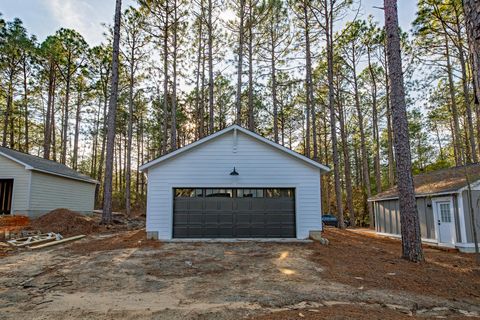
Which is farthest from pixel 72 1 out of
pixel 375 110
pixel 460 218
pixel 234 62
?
pixel 375 110

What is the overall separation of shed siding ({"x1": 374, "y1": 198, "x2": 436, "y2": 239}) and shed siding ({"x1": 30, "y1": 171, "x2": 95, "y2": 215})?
56.7 feet

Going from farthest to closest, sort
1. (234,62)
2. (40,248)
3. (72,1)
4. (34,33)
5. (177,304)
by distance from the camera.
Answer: (34,33)
(234,62)
(72,1)
(40,248)
(177,304)

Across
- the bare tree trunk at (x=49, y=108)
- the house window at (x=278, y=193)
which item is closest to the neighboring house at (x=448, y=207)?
the house window at (x=278, y=193)

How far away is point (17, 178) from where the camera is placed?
1388cm

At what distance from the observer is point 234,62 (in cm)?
1728

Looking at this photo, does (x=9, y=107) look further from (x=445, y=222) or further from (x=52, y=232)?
(x=445, y=222)

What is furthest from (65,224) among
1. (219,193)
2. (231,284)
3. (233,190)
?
(231,284)

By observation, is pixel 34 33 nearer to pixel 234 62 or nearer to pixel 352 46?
pixel 234 62

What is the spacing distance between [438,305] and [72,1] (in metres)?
15.4

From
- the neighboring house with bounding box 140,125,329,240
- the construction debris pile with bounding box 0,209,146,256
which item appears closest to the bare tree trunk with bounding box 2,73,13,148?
the construction debris pile with bounding box 0,209,146,256

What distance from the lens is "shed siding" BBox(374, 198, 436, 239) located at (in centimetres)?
1115

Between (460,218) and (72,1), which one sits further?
(72,1)

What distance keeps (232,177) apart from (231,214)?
1320 millimetres

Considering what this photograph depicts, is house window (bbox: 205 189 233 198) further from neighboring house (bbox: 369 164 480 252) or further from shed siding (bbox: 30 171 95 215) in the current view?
shed siding (bbox: 30 171 95 215)
